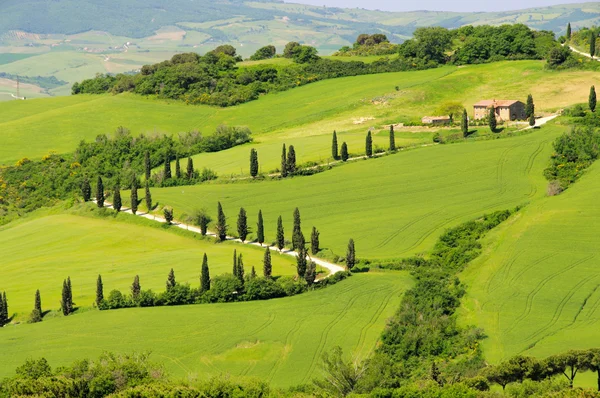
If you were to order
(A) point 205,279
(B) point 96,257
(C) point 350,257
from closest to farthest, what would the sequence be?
(A) point 205,279 < (C) point 350,257 < (B) point 96,257

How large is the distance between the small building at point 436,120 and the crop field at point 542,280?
115ft

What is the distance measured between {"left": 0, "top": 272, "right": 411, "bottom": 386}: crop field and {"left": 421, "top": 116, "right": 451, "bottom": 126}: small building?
50.6 metres

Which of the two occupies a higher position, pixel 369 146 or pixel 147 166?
pixel 369 146

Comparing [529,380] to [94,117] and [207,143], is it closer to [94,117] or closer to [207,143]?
[207,143]

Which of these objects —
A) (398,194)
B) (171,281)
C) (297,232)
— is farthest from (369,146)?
(171,281)

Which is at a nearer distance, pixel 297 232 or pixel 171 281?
pixel 171 281

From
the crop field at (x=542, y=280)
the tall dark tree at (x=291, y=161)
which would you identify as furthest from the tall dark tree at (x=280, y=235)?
the tall dark tree at (x=291, y=161)

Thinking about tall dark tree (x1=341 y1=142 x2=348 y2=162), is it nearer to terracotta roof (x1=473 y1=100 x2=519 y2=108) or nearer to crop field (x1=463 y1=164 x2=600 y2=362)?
terracotta roof (x1=473 y1=100 x2=519 y2=108)

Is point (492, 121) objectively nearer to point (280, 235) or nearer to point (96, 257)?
point (280, 235)

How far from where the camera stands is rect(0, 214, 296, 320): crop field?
91.1 m

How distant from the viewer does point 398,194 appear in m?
108

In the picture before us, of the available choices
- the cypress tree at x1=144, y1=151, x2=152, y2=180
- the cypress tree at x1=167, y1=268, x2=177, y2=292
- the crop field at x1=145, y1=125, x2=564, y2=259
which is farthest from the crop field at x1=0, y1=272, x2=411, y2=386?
the cypress tree at x1=144, y1=151, x2=152, y2=180

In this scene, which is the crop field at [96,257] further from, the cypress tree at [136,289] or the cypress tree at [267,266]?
the cypress tree at [136,289]

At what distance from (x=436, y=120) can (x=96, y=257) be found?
52613 millimetres
